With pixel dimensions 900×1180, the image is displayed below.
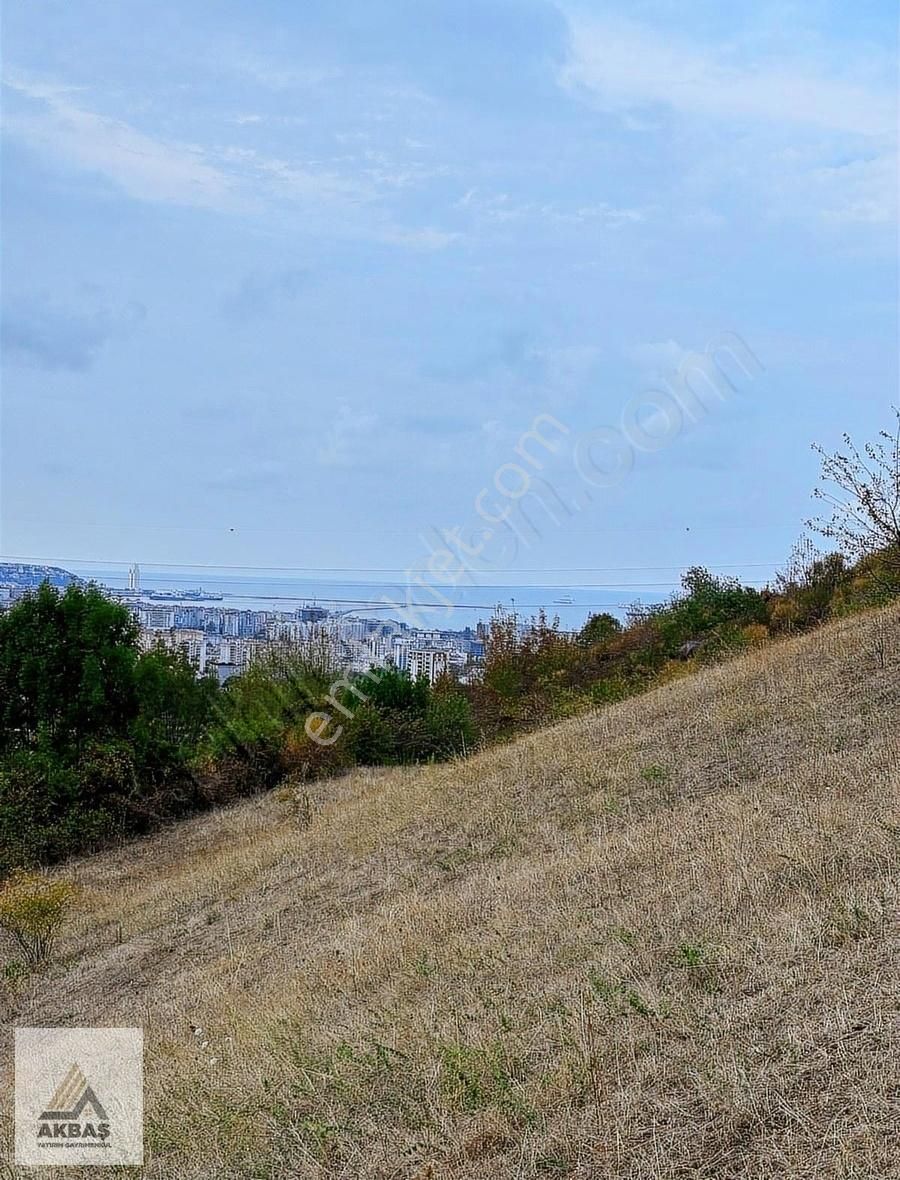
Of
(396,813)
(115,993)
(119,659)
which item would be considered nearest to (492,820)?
(396,813)

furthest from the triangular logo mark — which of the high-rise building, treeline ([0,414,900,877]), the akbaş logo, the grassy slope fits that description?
the high-rise building

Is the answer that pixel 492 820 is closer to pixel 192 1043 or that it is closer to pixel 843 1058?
pixel 192 1043

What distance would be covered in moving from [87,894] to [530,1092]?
11.3 m

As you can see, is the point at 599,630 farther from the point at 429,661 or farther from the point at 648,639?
the point at 429,661

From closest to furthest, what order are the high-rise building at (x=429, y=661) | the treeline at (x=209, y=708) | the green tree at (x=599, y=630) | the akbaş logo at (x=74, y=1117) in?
the akbaş logo at (x=74, y=1117)
the treeline at (x=209, y=708)
the high-rise building at (x=429, y=661)
the green tree at (x=599, y=630)

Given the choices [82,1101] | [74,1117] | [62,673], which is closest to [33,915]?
[82,1101]

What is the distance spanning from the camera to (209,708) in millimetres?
21750

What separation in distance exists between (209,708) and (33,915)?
11446mm

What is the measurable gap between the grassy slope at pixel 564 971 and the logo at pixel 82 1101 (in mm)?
152

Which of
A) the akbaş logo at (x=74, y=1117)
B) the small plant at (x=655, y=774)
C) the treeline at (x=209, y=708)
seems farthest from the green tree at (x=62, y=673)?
the akbaş logo at (x=74, y=1117)

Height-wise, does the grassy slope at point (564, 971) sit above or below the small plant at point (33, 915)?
above

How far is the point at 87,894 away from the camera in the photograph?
544 inches

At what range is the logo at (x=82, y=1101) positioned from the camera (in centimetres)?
484

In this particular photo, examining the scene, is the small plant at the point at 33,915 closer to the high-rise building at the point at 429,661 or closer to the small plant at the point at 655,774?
the small plant at the point at 655,774
